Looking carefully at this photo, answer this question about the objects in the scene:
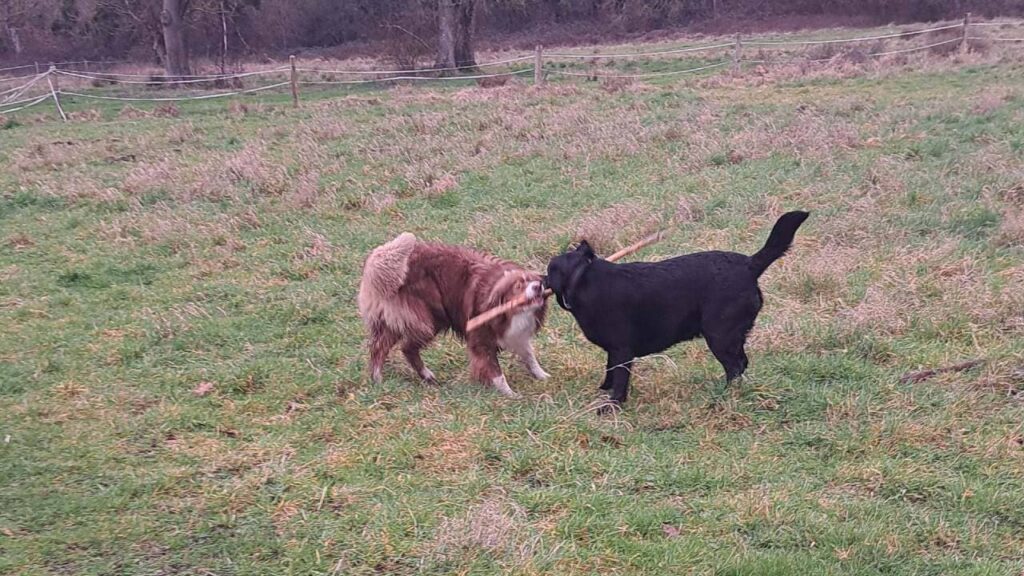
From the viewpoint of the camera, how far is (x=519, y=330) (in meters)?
5.18

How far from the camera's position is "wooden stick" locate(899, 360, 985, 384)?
4973mm

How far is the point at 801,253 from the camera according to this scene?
733cm

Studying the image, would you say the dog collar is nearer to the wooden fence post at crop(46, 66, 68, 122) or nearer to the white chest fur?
the white chest fur

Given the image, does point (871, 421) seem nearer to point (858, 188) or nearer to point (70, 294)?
point (858, 188)

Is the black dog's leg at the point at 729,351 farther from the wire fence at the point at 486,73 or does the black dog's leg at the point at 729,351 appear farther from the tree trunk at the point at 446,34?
the tree trunk at the point at 446,34

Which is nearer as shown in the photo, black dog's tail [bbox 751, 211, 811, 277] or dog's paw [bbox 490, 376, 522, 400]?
black dog's tail [bbox 751, 211, 811, 277]

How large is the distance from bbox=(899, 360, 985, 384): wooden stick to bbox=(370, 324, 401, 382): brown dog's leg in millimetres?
2981

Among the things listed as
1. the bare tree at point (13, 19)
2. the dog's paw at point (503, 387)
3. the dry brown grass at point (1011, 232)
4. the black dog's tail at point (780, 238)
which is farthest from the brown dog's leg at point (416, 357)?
the bare tree at point (13, 19)

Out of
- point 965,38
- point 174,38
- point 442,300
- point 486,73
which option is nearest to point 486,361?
point 442,300

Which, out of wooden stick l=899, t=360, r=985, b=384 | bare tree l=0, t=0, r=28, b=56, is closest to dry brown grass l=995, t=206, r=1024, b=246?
wooden stick l=899, t=360, r=985, b=384

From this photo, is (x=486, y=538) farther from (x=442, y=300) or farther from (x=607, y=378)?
(x=442, y=300)

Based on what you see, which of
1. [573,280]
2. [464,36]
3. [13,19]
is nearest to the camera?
[573,280]

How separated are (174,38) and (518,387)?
25.9 meters

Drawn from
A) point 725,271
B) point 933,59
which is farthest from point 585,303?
point 933,59
